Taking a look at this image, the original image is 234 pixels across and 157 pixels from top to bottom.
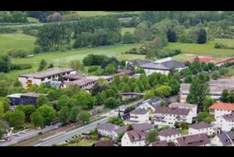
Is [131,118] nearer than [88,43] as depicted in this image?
Yes

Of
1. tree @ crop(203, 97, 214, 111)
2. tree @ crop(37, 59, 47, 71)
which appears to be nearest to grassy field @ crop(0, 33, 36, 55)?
tree @ crop(37, 59, 47, 71)

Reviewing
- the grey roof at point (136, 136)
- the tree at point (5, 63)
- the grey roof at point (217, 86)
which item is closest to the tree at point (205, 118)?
the grey roof at point (217, 86)

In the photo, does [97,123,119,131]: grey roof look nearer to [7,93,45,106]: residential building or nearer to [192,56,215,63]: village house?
[7,93,45,106]: residential building
